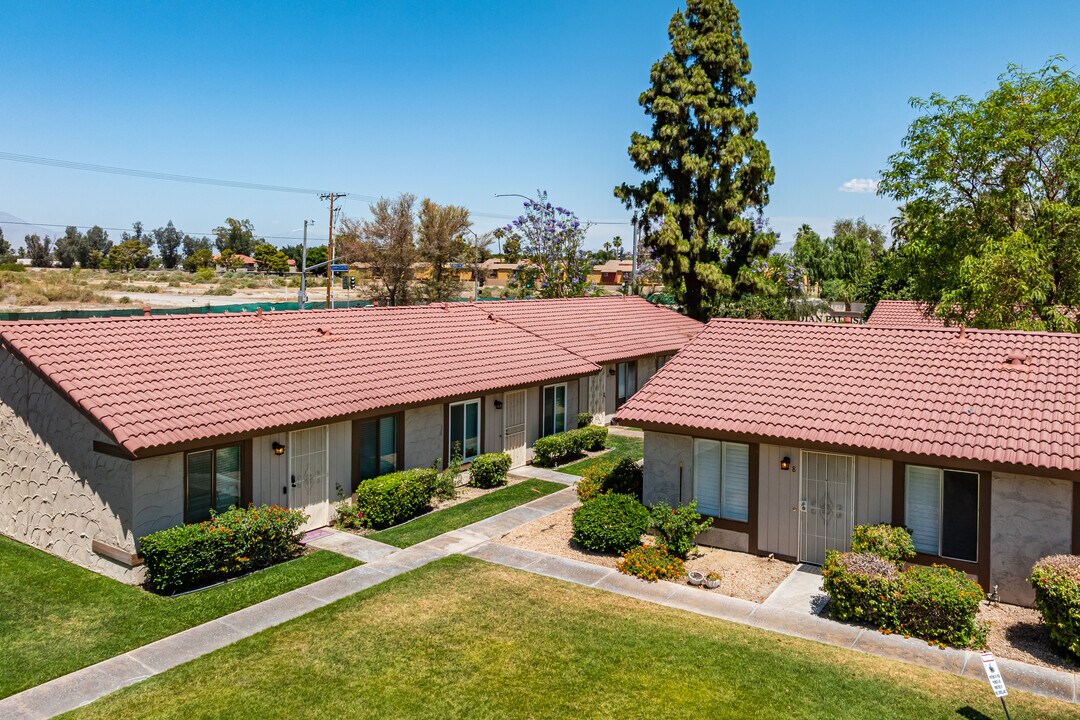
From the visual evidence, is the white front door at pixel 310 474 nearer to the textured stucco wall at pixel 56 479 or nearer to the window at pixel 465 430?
the textured stucco wall at pixel 56 479

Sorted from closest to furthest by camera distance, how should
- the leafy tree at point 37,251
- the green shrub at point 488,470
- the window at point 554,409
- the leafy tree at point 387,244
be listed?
the green shrub at point 488,470 → the window at point 554,409 → the leafy tree at point 387,244 → the leafy tree at point 37,251

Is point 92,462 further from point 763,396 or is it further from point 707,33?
point 707,33

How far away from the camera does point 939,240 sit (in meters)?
28.3

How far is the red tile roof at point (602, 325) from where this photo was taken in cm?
2827

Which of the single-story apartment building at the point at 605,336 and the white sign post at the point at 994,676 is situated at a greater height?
the single-story apartment building at the point at 605,336

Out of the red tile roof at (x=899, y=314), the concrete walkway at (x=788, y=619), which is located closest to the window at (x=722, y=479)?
the concrete walkway at (x=788, y=619)

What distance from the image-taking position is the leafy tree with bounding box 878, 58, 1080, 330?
24859mm

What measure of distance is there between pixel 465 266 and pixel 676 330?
125ft

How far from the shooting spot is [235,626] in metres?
12.1

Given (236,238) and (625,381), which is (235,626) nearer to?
(625,381)

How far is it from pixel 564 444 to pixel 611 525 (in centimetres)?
783

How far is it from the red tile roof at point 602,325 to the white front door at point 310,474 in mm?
11910

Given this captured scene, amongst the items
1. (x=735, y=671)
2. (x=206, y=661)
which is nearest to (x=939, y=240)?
(x=735, y=671)

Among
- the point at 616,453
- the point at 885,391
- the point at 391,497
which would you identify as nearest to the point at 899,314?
the point at 616,453
